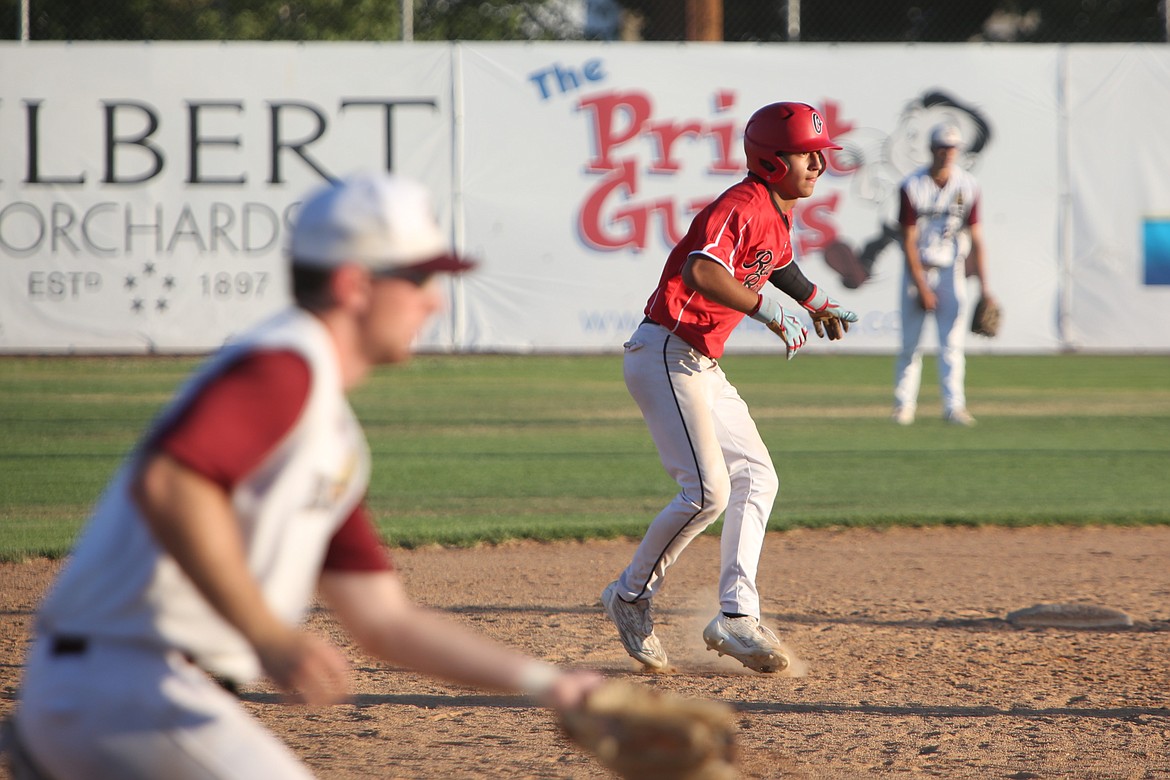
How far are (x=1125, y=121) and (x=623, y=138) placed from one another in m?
6.55

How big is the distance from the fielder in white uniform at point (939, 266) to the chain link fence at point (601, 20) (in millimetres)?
6830

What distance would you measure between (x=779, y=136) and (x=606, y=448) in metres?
6.59

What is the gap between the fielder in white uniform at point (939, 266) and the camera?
12.3m

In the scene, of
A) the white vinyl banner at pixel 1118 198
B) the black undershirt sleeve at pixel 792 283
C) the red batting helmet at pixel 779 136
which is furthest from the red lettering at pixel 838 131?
the red batting helmet at pixel 779 136

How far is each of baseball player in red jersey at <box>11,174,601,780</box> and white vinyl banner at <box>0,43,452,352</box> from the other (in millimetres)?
15609

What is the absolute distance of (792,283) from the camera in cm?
535

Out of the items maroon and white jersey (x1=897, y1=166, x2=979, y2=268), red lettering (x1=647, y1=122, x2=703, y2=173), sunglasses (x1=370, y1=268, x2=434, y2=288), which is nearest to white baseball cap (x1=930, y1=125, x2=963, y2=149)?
maroon and white jersey (x1=897, y1=166, x2=979, y2=268)

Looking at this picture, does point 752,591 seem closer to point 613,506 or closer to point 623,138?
point 613,506

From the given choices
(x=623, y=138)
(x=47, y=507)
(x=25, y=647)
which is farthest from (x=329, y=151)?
(x=25, y=647)

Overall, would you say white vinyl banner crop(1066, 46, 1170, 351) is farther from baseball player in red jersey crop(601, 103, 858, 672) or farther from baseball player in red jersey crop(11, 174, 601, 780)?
baseball player in red jersey crop(11, 174, 601, 780)

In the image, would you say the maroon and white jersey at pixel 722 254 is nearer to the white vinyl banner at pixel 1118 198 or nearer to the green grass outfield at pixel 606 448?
the green grass outfield at pixel 606 448

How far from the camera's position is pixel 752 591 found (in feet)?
16.6

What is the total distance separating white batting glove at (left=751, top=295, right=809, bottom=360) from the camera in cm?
495

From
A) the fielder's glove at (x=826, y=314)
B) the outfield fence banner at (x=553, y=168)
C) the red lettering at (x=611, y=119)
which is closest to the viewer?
the fielder's glove at (x=826, y=314)
